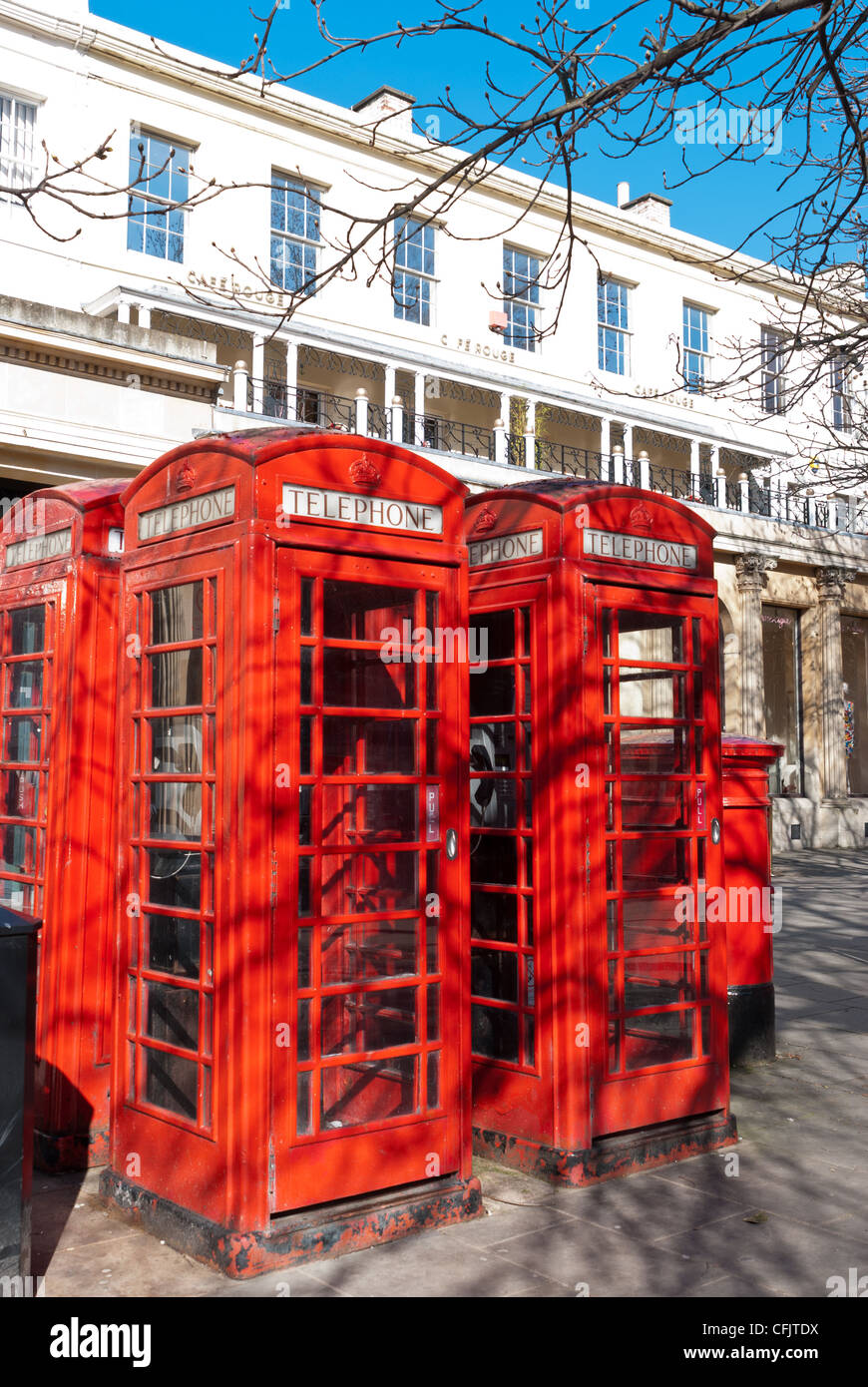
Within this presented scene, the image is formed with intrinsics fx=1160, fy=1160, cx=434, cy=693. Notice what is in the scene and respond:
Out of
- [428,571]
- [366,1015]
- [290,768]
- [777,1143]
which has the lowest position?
[777,1143]

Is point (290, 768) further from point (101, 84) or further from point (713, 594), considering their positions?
point (101, 84)

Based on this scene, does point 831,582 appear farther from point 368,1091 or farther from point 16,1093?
point 16,1093

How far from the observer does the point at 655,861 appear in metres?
5.06

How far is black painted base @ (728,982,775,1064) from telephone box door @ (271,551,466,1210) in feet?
9.41

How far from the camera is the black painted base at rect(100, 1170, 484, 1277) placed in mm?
3701

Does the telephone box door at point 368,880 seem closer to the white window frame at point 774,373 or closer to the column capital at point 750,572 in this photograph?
the white window frame at point 774,373

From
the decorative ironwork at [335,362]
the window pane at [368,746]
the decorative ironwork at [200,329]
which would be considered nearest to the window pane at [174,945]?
the window pane at [368,746]

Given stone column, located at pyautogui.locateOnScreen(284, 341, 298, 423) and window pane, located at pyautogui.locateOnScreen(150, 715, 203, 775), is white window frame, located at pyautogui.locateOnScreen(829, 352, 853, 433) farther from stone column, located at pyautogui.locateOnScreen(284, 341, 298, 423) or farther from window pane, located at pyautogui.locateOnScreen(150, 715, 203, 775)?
stone column, located at pyautogui.locateOnScreen(284, 341, 298, 423)

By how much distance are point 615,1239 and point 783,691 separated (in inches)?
962

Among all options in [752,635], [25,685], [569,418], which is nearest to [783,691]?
[752,635]

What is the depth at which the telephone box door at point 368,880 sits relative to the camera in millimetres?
3873

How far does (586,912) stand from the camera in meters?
4.74
